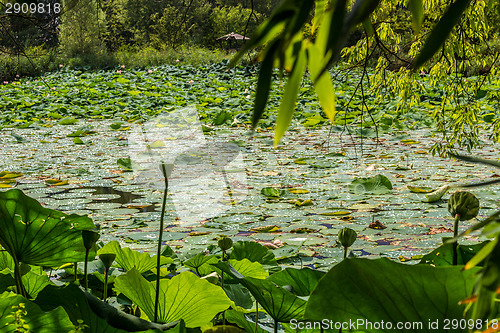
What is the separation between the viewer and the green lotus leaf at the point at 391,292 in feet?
1.55

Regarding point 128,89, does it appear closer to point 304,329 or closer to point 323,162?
point 323,162

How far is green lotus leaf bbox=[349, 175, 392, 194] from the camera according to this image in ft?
8.44

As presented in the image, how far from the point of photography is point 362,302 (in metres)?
0.48

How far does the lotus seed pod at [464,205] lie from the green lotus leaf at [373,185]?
1.87m

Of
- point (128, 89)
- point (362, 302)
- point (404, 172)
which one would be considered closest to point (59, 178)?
point (404, 172)

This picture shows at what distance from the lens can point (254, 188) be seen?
286cm

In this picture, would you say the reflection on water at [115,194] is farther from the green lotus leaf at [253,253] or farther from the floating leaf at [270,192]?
the green lotus leaf at [253,253]

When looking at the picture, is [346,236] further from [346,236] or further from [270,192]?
[270,192]

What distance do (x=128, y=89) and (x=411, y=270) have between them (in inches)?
336

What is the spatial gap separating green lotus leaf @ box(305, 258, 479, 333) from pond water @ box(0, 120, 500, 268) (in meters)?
0.33

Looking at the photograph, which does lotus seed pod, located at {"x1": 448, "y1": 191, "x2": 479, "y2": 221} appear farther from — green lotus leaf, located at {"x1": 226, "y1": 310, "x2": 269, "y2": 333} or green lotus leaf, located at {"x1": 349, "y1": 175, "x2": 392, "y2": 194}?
green lotus leaf, located at {"x1": 349, "y1": 175, "x2": 392, "y2": 194}

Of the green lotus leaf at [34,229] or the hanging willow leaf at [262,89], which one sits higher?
the hanging willow leaf at [262,89]

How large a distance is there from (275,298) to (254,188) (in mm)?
2197

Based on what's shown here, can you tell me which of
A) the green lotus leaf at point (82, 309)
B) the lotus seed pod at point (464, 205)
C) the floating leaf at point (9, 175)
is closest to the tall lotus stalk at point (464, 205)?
the lotus seed pod at point (464, 205)
